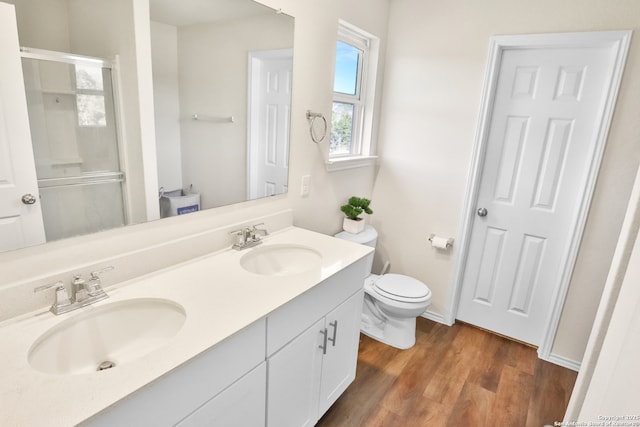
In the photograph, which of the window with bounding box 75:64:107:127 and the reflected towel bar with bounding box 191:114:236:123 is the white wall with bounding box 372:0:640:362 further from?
the window with bounding box 75:64:107:127

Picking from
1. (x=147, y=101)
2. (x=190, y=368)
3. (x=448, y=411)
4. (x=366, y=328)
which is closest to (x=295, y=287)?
(x=190, y=368)

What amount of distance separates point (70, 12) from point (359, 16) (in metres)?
1.68

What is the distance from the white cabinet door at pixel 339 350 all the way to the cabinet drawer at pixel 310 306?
7 centimetres

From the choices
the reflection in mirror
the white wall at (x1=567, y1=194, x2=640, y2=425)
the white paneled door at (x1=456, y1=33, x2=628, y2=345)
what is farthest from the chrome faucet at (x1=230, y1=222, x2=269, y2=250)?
the white paneled door at (x1=456, y1=33, x2=628, y2=345)

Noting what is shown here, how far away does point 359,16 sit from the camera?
221cm

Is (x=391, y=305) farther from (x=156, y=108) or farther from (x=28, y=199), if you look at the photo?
(x=28, y=199)

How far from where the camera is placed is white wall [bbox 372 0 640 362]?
194cm

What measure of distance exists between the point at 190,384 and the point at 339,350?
89 centimetres

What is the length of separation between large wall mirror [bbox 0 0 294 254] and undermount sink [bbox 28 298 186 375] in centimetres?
28

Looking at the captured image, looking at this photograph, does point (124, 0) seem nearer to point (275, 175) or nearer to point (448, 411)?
point (275, 175)

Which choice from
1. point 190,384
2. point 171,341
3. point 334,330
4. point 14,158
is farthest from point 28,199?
point 334,330

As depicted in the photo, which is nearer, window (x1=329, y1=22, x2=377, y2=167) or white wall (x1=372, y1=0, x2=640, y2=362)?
white wall (x1=372, y1=0, x2=640, y2=362)

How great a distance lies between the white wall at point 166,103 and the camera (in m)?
1.29

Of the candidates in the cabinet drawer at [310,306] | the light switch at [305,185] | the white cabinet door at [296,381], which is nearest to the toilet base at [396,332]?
the cabinet drawer at [310,306]
